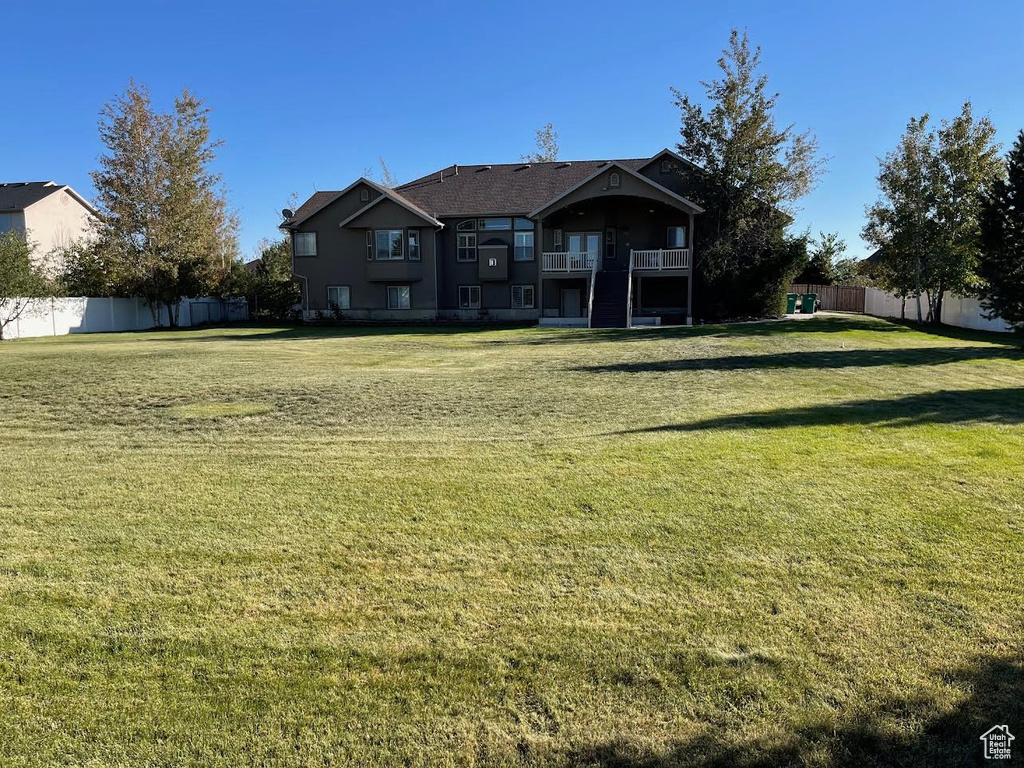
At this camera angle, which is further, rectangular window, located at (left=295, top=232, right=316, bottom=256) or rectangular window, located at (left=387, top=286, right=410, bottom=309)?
rectangular window, located at (left=295, top=232, right=316, bottom=256)

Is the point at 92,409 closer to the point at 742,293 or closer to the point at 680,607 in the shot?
the point at 680,607

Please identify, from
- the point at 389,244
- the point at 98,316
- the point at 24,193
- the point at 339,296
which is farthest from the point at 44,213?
the point at 389,244

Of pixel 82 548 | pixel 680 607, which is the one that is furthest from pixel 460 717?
pixel 82 548

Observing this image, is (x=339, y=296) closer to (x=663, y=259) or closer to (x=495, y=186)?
(x=495, y=186)

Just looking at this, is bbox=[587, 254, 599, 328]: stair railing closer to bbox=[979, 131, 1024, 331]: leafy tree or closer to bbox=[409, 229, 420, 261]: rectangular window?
bbox=[409, 229, 420, 261]: rectangular window

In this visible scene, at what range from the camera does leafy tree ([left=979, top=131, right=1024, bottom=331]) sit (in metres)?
20.8

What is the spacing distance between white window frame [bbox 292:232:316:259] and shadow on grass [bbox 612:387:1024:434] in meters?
32.1

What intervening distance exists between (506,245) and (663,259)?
8009 mm

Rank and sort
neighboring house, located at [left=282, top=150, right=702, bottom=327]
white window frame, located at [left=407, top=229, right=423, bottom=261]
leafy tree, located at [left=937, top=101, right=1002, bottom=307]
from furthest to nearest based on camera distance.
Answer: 1. white window frame, located at [left=407, top=229, right=423, bottom=261]
2. neighboring house, located at [left=282, top=150, right=702, bottom=327]
3. leafy tree, located at [left=937, top=101, right=1002, bottom=307]

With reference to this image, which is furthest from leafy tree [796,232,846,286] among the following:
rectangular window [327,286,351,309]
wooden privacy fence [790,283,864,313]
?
rectangular window [327,286,351,309]

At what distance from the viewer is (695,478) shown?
597 cm

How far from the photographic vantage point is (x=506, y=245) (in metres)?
34.1

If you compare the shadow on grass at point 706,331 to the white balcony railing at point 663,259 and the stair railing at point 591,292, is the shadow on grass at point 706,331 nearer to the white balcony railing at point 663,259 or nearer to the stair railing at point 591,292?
the stair railing at point 591,292
